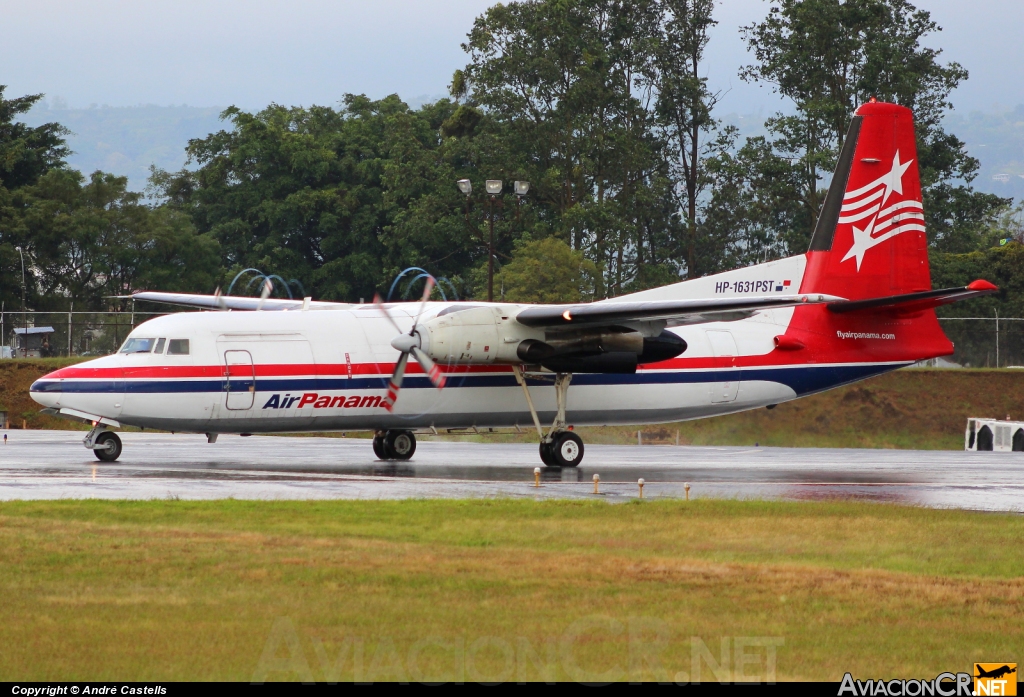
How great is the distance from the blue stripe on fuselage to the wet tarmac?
159cm

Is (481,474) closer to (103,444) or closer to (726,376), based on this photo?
(726,376)

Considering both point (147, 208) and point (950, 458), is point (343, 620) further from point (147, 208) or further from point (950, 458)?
point (147, 208)

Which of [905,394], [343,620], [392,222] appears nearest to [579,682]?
[343,620]

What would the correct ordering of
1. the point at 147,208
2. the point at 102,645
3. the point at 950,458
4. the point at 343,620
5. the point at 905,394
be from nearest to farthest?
the point at 102,645
the point at 343,620
the point at 950,458
the point at 905,394
the point at 147,208

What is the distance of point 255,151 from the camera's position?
223 ft

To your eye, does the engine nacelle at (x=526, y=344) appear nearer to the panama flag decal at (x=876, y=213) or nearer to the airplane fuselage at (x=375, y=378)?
the airplane fuselage at (x=375, y=378)

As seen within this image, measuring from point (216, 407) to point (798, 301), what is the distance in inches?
452

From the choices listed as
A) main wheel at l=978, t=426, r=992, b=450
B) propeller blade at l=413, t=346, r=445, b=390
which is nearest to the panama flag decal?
propeller blade at l=413, t=346, r=445, b=390

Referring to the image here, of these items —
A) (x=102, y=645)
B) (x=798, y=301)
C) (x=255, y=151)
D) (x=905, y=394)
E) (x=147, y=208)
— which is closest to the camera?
(x=102, y=645)

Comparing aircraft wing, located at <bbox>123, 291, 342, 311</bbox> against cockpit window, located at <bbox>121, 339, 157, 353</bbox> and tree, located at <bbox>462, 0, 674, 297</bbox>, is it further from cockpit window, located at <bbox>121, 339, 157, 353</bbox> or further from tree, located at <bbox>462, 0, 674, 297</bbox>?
tree, located at <bbox>462, 0, 674, 297</bbox>

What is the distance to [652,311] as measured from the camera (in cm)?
2239

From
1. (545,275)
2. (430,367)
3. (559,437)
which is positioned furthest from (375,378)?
(545,275)

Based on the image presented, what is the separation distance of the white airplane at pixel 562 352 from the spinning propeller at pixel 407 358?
4 centimetres

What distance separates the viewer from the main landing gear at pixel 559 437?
24.9 meters
